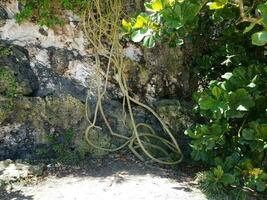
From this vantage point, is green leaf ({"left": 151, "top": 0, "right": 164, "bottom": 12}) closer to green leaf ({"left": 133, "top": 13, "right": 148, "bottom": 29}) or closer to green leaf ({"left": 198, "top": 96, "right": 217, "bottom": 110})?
green leaf ({"left": 133, "top": 13, "right": 148, "bottom": 29})

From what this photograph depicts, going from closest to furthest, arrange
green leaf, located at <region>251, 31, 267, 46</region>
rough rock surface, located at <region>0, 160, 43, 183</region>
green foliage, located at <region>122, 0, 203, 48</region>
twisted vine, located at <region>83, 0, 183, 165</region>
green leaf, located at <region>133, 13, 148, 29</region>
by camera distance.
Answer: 1. green leaf, located at <region>251, 31, 267, 46</region>
2. green foliage, located at <region>122, 0, 203, 48</region>
3. green leaf, located at <region>133, 13, 148, 29</region>
4. rough rock surface, located at <region>0, 160, 43, 183</region>
5. twisted vine, located at <region>83, 0, 183, 165</region>

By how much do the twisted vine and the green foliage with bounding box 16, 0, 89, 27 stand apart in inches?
5.1

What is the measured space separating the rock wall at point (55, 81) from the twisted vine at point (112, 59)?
8cm

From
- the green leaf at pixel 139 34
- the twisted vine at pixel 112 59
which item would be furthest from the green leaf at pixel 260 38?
the twisted vine at pixel 112 59

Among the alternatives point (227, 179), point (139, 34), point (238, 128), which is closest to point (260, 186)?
point (227, 179)

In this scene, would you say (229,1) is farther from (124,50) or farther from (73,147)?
(73,147)

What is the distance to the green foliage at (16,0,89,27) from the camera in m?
3.90

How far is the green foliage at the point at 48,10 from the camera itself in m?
3.90

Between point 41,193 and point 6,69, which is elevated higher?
point 6,69

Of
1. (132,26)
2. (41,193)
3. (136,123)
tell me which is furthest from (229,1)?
(41,193)

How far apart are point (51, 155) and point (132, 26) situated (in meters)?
1.31

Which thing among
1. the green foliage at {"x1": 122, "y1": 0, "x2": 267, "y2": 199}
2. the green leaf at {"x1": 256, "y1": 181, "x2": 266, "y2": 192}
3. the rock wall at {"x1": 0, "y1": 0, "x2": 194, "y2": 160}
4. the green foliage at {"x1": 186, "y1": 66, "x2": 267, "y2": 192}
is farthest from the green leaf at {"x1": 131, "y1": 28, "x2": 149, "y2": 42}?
the green leaf at {"x1": 256, "y1": 181, "x2": 266, "y2": 192}

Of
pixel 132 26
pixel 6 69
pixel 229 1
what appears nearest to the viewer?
pixel 229 1

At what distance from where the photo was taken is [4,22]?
396cm
